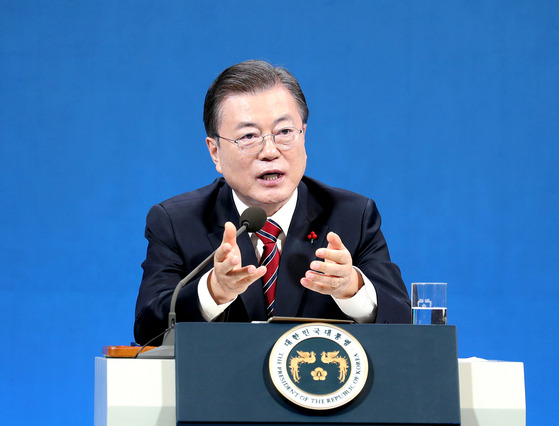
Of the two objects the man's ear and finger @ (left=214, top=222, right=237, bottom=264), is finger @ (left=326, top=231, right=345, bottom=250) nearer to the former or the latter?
finger @ (left=214, top=222, right=237, bottom=264)

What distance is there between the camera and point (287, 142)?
207 centimetres

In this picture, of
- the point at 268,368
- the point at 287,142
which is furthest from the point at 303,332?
the point at 287,142

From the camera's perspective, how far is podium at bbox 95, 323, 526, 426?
49.5 inches

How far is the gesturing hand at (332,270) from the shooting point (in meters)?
1.50

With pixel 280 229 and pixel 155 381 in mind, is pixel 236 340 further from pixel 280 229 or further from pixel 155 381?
pixel 280 229

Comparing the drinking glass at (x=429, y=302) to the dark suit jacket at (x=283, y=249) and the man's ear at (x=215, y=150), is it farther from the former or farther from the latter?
the man's ear at (x=215, y=150)

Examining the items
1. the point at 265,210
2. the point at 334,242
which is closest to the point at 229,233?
the point at 334,242

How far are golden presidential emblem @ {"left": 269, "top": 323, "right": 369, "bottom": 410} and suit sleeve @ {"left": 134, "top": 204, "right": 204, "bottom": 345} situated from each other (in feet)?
1.48

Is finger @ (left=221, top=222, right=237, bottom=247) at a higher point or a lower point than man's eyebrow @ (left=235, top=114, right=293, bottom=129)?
lower

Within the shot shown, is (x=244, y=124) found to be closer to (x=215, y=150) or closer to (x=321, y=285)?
(x=215, y=150)

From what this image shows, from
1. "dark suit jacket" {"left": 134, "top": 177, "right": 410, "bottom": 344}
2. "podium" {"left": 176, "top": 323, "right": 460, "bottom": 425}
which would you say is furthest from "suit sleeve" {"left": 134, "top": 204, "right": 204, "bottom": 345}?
"podium" {"left": 176, "top": 323, "right": 460, "bottom": 425}

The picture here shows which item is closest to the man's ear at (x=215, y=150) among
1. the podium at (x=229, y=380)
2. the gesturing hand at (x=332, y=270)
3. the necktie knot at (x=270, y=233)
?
the necktie knot at (x=270, y=233)

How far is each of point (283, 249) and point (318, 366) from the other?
2.55ft

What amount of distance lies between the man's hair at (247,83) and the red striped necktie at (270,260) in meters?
0.34
